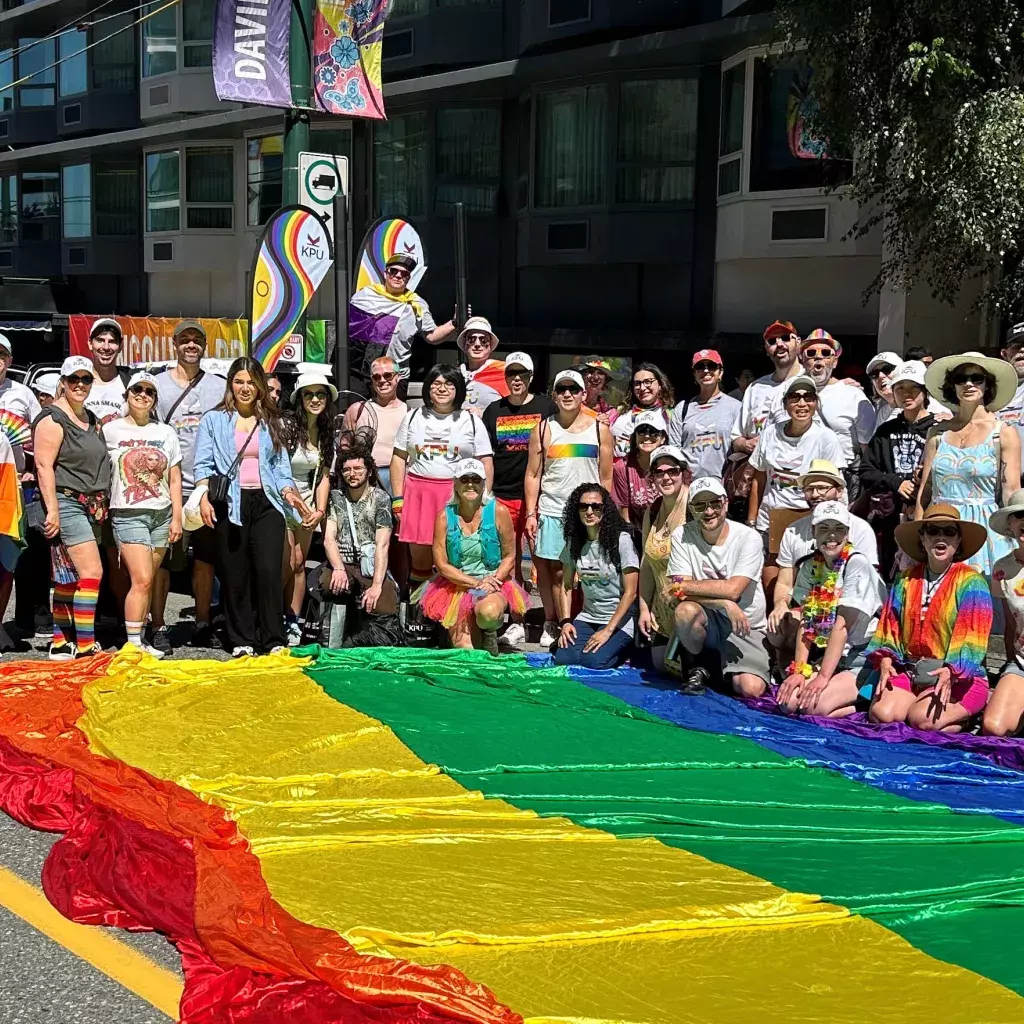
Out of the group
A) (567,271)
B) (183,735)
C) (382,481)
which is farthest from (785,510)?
(567,271)

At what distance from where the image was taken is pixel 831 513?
751 centimetres

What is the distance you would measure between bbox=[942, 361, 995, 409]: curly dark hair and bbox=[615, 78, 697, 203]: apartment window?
47.0 feet

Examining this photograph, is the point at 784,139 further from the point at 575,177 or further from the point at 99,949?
the point at 99,949

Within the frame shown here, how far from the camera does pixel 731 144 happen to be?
68.8ft

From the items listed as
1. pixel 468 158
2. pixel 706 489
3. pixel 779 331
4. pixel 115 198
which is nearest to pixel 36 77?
pixel 115 198

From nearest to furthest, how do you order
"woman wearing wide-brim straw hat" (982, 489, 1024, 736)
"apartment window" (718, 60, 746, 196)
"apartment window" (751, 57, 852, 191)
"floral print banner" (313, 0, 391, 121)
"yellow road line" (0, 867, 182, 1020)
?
"yellow road line" (0, 867, 182, 1020)
"woman wearing wide-brim straw hat" (982, 489, 1024, 736)
"floral print banner" (313, 0, 391, 121)
"apartment window" (751, 57, 852, 191)
"apartment window" (718, 60, 746, 196)

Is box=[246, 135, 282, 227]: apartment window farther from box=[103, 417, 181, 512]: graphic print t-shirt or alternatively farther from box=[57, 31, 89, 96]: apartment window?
box=[103, 417, 181, 512]: graphic print t-shirt

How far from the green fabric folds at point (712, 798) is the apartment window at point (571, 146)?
52.7ft

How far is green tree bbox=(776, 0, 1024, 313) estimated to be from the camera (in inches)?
489

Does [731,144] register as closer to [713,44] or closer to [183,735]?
[713,44]

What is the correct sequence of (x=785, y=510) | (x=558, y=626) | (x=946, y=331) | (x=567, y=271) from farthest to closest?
(x=567, y=271) → (x=946, y=331) → (x=558, y=626) → (x=785, y=510)

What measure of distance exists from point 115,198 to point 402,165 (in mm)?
13451

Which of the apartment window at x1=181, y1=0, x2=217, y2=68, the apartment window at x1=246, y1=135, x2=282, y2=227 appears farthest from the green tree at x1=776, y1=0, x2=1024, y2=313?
the apartment window at x1=181, y1=0, x2=217, y2=68

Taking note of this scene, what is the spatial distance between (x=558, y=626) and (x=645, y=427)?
138cm
